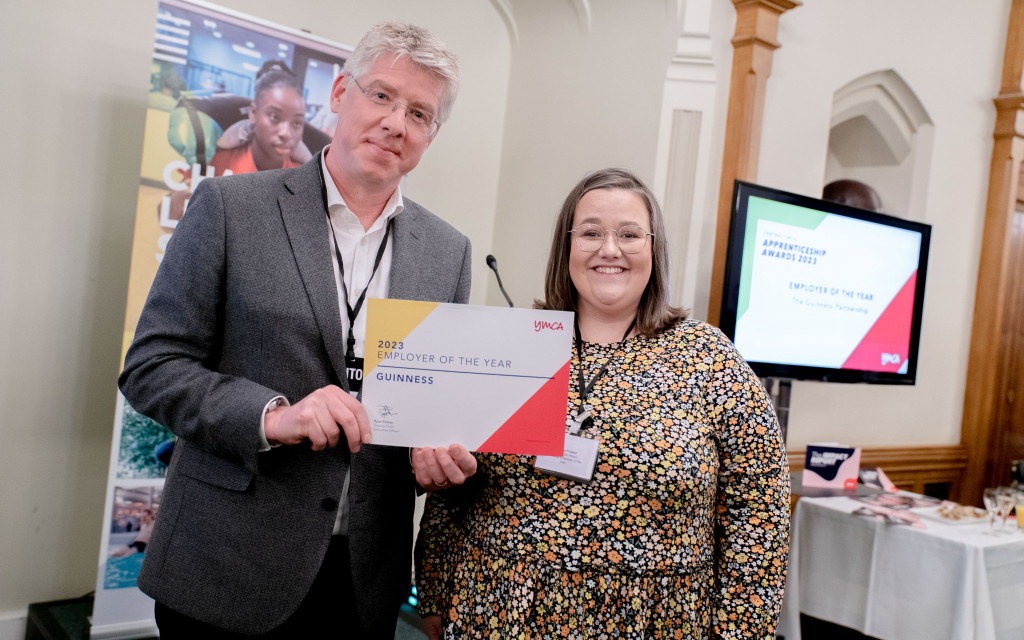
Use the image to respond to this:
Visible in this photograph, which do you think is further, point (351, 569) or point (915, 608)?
point (915, 608)

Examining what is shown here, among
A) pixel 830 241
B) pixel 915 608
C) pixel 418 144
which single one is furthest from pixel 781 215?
pixel 418 144

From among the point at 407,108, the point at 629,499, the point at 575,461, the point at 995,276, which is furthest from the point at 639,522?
the point at 995,276

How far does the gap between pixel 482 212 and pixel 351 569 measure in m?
3.26

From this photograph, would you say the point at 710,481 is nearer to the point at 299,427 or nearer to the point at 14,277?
the point at 299,427

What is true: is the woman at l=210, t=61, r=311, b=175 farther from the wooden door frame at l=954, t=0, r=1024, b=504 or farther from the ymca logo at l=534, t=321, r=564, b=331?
the wooden door frame at l=954, t=0, r=1024, b=504

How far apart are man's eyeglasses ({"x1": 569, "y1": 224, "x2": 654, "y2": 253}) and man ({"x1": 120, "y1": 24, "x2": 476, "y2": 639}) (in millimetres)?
415

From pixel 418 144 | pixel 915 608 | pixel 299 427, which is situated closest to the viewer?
pixel 299 427

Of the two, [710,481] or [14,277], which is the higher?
[14,277]

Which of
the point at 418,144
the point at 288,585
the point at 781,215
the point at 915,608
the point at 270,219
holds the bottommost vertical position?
the point at 915,608

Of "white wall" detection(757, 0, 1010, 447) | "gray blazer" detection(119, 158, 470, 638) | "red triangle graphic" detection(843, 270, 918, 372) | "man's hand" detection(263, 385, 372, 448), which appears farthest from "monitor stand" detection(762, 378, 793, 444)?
"man's hand" detection(263, 385, 372, 448)

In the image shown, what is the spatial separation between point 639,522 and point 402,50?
99 centimetres

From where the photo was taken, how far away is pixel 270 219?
1400 mm

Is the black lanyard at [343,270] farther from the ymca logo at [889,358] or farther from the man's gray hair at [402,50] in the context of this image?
the ymca logo at [889,358]

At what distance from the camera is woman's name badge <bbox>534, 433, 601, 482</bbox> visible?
1539mm
